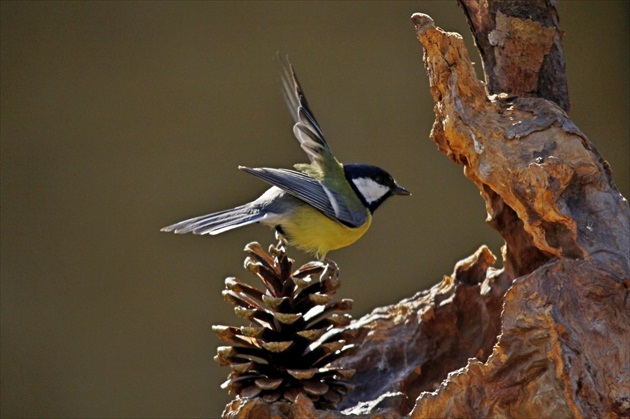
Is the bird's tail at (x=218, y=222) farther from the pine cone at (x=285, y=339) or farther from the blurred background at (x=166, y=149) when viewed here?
the blurred background at (x=166, y=149)

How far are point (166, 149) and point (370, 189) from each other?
0.83m

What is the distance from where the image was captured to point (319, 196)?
Answer: 1708 millimetres

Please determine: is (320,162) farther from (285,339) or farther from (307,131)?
(285,339)

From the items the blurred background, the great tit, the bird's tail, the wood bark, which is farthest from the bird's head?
the blurred background

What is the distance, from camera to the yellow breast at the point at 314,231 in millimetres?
1753

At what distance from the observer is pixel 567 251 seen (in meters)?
1.01

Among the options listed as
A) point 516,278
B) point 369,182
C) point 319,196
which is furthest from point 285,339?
point 369,182

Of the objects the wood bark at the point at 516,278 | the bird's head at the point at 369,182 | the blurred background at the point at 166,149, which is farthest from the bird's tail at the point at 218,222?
the blurred background at the point at 166,149

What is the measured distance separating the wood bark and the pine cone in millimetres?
64

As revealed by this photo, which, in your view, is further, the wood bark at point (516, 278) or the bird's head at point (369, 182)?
the bird's head at point (369, 182)

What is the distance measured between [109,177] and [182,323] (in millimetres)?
478

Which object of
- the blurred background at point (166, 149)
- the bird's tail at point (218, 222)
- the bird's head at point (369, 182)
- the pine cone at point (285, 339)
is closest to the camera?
the pine cone at point (285, 339)

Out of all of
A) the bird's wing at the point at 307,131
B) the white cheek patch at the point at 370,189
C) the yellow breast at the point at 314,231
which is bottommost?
the yellow breast at the point at 314,231

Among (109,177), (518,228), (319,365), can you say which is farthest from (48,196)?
(518,228)
